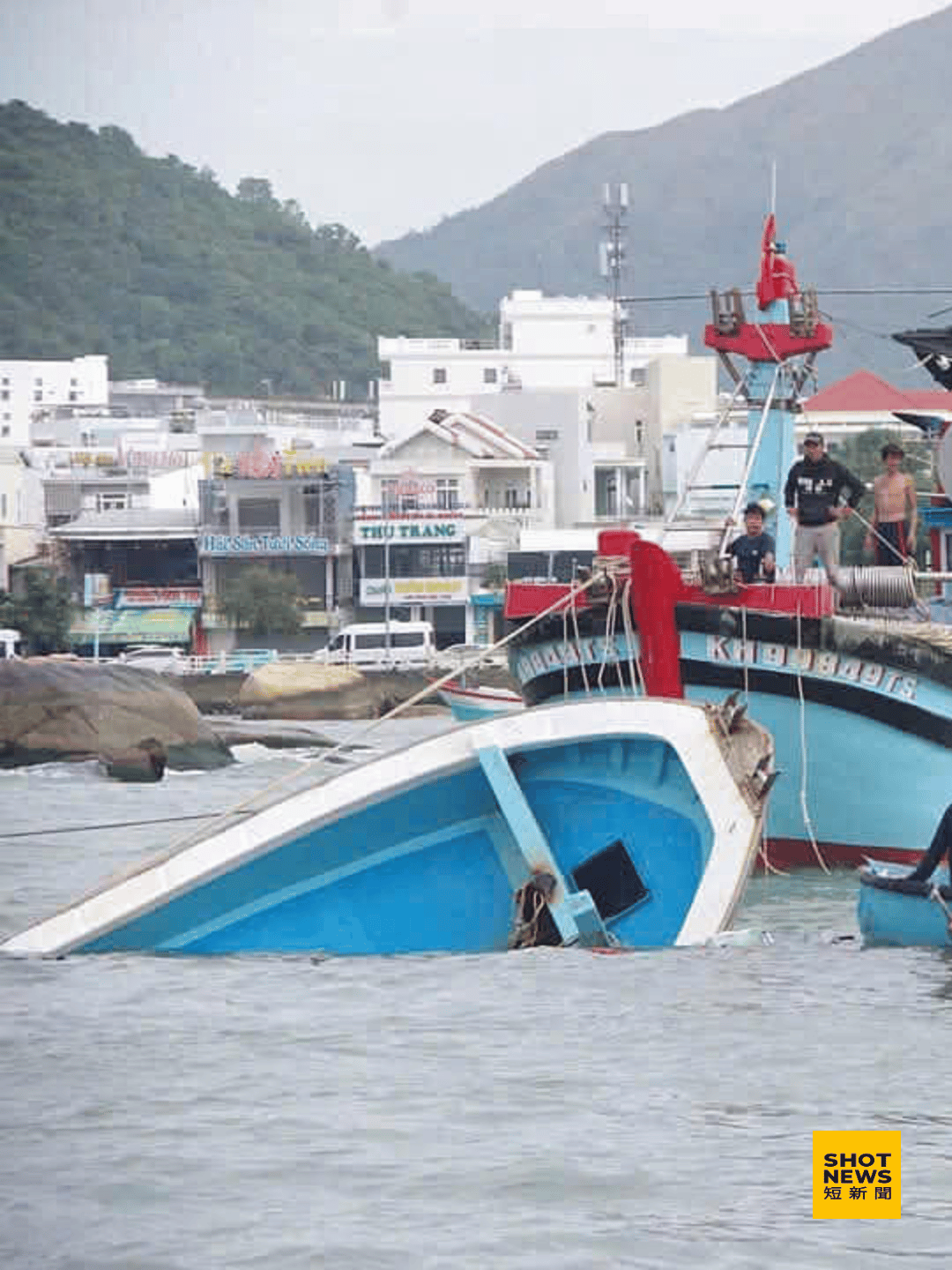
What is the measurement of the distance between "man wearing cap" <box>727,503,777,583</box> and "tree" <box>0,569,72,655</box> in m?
58.7

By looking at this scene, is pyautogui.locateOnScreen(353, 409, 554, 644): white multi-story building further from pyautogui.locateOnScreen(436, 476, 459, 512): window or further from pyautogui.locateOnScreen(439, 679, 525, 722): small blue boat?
pyautogui.locateOnScreen(439, 679, 525, 722): small blue boat

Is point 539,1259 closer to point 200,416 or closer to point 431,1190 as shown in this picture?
point 431,1190

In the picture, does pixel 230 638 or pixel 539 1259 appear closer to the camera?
pixel 539 1259

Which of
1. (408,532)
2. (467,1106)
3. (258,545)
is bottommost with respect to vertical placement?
(467,1106)

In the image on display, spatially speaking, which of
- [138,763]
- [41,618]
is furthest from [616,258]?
[138,763]

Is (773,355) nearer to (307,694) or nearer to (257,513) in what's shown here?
(307,694)

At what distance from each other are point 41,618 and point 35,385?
58653 millimetres

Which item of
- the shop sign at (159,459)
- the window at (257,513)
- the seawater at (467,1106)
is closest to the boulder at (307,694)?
the window at (257,513)

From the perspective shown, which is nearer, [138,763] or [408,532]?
[138,763]

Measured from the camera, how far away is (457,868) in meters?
16.7

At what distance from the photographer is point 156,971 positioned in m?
15.9

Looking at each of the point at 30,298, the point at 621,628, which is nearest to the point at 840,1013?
the point at 621,628

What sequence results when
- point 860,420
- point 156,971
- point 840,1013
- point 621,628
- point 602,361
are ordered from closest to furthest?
point 840,1013 < point 156,971 < point 621,628 < point 860,420 < point 602,361

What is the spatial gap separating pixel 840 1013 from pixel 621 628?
815cm
